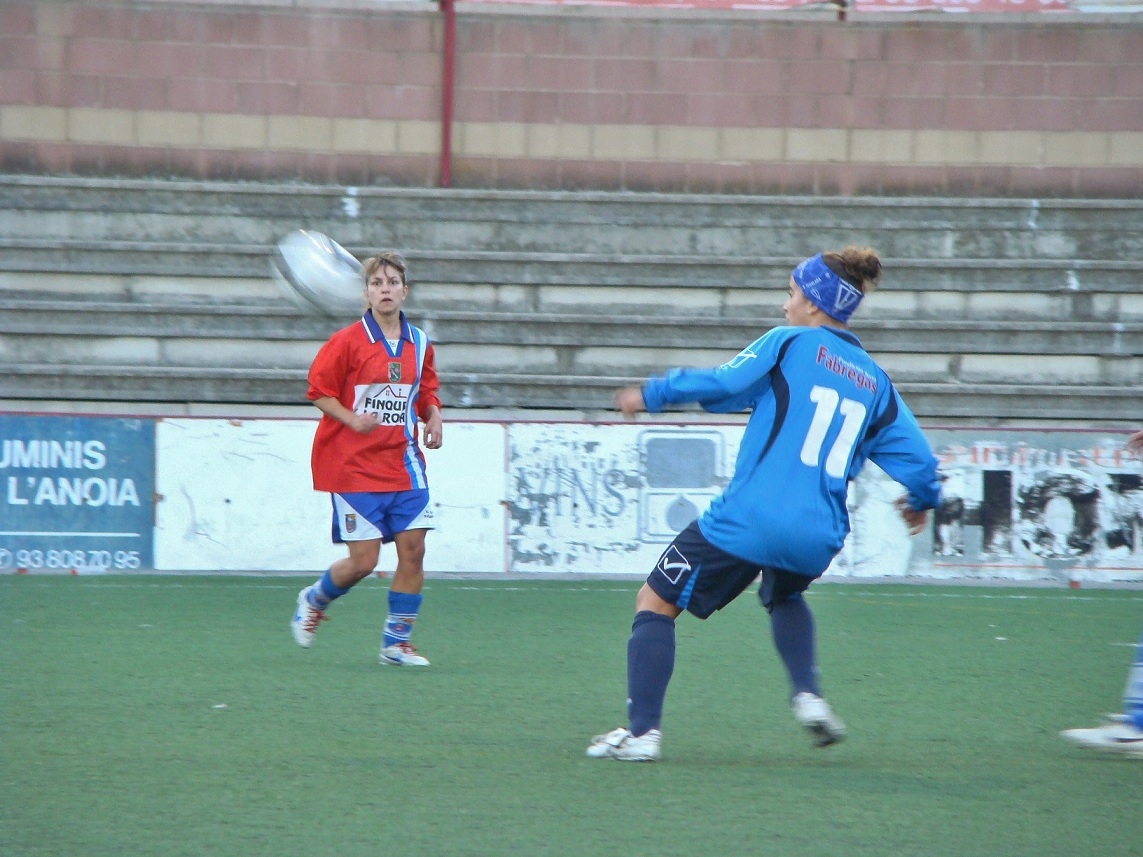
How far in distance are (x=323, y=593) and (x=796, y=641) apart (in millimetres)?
2657

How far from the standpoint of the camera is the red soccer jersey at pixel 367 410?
638 centimetres

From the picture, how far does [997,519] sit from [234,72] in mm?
8602

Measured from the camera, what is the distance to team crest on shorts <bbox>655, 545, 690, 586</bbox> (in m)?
4.38

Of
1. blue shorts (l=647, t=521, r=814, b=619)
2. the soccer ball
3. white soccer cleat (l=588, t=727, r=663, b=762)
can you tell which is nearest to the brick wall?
the soccer ball

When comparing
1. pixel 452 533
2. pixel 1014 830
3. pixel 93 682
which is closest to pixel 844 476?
pixel 1014 830

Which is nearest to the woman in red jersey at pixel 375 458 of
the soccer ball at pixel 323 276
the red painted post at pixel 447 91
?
the soccer ball at pixel 323 276

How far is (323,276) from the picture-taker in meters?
7.86

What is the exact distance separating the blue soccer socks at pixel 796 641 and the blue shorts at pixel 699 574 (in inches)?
7.5

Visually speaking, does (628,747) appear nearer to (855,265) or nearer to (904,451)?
(904,451)

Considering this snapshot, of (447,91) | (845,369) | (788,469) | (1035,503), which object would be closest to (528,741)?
(788,469)

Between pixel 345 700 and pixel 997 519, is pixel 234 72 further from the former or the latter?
pixel 345 700

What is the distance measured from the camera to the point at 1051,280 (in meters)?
13.7

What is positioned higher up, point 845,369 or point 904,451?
point 845,369

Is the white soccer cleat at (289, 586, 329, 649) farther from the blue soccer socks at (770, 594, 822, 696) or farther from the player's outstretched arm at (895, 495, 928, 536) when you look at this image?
the player's outstretched arm at (895, 495, 928, 536)
